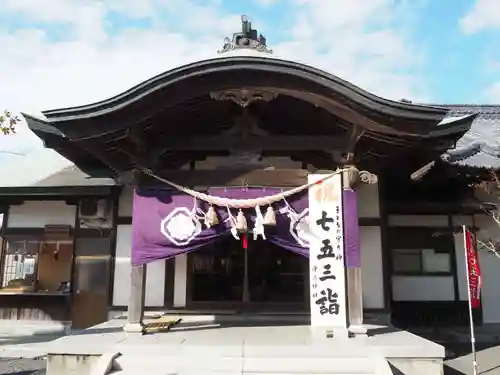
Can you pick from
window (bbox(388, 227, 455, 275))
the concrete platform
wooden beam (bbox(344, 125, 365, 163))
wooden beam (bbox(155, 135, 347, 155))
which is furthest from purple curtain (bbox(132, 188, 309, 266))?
window (bbox(388, 227, 455, 275))

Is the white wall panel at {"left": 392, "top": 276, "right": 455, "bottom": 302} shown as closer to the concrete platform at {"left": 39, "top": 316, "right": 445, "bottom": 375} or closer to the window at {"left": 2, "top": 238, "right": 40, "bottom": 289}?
the concrete platform at {"left": 39, "top": 316, "right": 445, "bottom": 375}

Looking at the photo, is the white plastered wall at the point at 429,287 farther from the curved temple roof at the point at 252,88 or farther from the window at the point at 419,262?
the curved temple roof at the point at 252,88

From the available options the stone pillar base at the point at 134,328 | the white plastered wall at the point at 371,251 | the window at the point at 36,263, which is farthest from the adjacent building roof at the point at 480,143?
the window at the point at 36,263

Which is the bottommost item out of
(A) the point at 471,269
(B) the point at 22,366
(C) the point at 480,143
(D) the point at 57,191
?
(B) the point at 22,366

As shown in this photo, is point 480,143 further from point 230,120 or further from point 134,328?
point 134,328

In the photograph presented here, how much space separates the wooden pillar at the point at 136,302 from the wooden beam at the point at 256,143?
A: 209 cm

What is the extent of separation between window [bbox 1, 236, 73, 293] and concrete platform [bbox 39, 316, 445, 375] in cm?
487

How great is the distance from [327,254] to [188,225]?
2.30 m

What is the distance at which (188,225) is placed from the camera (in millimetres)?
7438

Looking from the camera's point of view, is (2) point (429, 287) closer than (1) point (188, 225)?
No

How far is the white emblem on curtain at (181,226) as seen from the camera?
292 inches

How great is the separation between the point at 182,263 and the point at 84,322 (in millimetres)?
3419

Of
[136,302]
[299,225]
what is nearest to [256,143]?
[299,225]

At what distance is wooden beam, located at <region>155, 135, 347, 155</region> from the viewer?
758 centimetres
